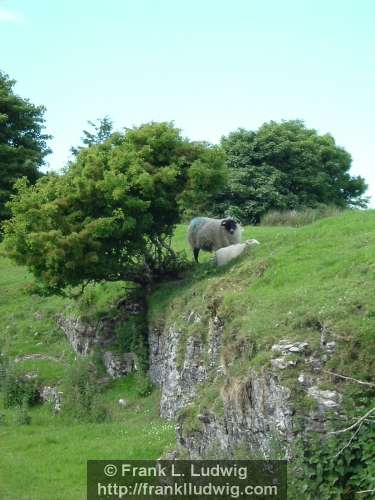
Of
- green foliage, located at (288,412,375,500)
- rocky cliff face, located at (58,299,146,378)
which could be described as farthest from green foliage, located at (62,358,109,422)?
green foliage, located at (288,412,375,500)

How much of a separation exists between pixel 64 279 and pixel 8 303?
38.3 ft

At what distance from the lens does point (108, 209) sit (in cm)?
2045

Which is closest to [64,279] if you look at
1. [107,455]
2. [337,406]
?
[107,455]

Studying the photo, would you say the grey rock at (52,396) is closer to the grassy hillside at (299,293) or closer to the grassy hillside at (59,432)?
the grassy hillside at (59,432)

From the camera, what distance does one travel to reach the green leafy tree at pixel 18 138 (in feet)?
154

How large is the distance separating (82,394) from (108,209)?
5.04 meters

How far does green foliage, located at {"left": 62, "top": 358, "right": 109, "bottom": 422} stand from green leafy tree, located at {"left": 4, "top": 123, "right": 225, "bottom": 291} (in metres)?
2.59

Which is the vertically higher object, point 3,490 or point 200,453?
point 200,453

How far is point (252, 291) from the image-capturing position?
16.0 m

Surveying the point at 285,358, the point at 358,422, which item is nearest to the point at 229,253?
the point at 285,358

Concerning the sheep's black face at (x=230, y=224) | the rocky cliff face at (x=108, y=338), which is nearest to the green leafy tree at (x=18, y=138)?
the rocky cliff face at (x=108, y=338)

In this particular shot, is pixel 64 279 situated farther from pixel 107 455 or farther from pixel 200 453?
pixel 200 453

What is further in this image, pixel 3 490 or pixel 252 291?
pixel 252 291

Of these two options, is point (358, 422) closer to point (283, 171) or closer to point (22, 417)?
point (22, 417)
